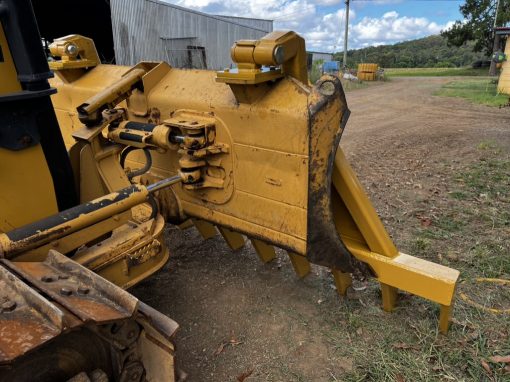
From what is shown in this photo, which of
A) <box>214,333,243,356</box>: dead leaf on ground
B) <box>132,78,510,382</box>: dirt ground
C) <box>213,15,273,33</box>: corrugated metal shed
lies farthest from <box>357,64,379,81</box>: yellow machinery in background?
<box>214,333,243,356</box>: dead leaf on ground

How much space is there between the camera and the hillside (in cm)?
5016

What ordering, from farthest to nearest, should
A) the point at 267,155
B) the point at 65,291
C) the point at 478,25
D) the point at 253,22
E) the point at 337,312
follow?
the point at 478,25, the point at 253,22, the point at 337,312, the point at 267,155, the point at 65,291

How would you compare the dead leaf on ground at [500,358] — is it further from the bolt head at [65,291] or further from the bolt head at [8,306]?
the bolt head at [8,306]

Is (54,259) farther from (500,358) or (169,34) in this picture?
(169,34)

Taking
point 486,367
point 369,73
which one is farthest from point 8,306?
point 369,73

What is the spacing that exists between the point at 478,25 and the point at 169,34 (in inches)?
970

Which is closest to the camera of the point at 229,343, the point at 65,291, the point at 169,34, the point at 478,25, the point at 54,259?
the point at 65,291

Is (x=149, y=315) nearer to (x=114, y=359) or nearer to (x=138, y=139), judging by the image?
(x=114, y=359)

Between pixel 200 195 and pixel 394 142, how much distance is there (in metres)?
6.13

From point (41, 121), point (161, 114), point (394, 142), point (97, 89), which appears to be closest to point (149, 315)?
point (41, 121)

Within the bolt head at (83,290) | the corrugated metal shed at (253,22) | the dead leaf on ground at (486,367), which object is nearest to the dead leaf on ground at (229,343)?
the bolt head at (83,290)

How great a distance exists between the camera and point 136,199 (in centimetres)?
215

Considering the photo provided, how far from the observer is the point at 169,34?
58.4ft

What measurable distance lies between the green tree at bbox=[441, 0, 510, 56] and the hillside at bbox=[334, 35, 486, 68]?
19.1 feet
